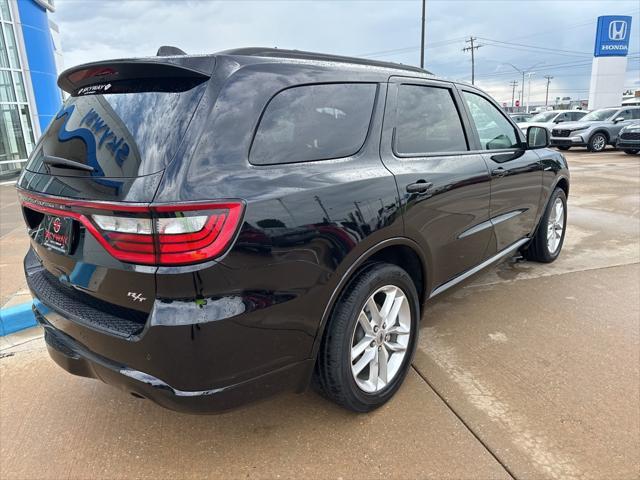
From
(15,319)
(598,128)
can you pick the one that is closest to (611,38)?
(598,128)

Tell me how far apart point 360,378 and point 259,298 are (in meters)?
0.94

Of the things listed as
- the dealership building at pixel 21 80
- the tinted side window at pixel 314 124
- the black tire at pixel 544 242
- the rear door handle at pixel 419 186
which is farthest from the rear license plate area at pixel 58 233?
the dealership building at pixel 21 80

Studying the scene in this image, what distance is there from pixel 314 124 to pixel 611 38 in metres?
36.6

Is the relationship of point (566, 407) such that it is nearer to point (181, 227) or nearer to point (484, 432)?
point (484, 432)

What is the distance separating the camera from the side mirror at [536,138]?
159 inches

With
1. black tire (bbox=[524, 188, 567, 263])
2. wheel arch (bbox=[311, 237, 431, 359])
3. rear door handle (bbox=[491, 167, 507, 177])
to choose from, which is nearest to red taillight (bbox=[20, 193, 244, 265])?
wheel arch (bbox=[311, 237, 431, 359])

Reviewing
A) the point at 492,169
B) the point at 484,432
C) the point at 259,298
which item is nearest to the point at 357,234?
the point at 259,298

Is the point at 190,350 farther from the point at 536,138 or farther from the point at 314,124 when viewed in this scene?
the point at 536,138

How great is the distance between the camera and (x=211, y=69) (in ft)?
6.25

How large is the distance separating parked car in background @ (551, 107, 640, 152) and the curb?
64.0ft

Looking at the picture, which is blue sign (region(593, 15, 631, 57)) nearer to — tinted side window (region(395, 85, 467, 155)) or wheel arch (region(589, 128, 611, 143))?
wheel arch (region(589, 128, 611, 143))

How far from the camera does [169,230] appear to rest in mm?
1699

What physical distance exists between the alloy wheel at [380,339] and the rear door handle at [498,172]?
136 cm

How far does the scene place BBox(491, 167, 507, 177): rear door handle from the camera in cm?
341
